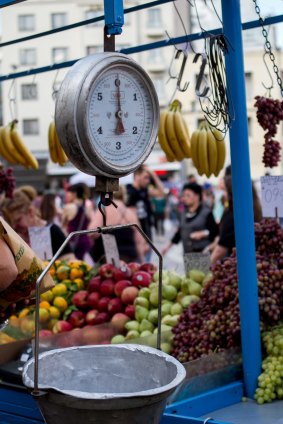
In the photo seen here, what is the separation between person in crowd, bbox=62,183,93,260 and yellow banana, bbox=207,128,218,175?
3357 millimetres

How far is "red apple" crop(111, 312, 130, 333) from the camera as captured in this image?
3.83 metres

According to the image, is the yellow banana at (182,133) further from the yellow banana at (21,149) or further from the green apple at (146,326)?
the green apple at (146,326)

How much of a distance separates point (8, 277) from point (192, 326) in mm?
1253

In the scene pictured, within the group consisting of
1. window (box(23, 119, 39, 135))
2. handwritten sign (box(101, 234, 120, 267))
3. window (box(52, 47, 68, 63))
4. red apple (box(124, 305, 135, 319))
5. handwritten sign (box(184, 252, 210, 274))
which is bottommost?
red apple (box(124, 305, 135, 319))

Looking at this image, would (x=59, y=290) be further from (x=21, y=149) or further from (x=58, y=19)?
(x=58, y=19)

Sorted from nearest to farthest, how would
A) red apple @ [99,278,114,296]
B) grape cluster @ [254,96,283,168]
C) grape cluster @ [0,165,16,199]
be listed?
grape cluster @ [254,96,283,168] < red apple @ [99,278,114,296] < grape cluster @ [0,165,16,199]

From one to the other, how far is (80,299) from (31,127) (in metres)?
38.6

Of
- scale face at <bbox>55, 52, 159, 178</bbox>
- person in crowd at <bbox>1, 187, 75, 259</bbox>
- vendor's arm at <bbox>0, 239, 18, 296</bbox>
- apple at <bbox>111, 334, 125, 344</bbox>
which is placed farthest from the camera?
person in crowd at <bbox>1, 187, 75, 259</bbox>

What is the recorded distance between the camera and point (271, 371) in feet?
9.23

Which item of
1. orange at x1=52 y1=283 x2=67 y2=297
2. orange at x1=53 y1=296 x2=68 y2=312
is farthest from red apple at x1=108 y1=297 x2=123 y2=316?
orange at x1=52 y1=283 x2=67 y2=297

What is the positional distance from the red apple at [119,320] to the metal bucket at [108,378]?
1.56 metres

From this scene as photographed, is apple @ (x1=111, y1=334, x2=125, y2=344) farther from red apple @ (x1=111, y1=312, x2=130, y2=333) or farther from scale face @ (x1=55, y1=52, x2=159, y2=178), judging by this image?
scale face @ (x1=55, y1=52, x2=159, y2=178)

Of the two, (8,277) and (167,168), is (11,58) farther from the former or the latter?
(8,277)

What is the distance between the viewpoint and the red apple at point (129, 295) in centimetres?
416
